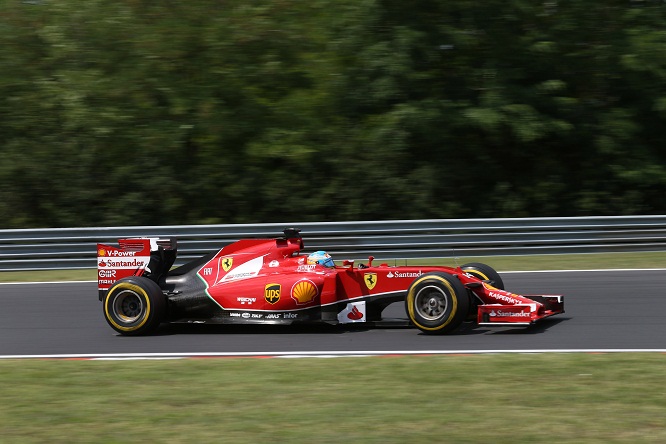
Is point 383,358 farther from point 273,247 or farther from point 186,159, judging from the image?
point 186,159

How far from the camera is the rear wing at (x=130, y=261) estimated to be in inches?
396

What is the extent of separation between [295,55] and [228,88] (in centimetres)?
155

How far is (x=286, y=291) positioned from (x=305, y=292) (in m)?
0.21

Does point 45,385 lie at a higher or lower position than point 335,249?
lower

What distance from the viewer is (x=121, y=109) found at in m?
19.2

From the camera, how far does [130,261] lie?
1008 cm

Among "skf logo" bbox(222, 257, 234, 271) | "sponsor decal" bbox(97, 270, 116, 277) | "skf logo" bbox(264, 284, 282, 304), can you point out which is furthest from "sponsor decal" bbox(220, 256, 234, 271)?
"sponsor decal" bbox(97, 270, 116, 277)

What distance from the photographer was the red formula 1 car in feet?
29.5

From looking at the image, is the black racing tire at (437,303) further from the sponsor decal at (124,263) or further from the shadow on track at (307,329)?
the sponsor decal at (124,263)

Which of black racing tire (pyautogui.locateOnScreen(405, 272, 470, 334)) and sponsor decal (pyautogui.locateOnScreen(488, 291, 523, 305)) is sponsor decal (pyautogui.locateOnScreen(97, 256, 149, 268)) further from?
sponsor decal (pyautogui.locateOnScreen(488, 291, 523, 305))

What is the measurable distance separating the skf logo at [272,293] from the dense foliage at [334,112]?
8822 mm

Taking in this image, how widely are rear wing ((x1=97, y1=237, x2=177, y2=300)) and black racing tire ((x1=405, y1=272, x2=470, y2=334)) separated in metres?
2.78

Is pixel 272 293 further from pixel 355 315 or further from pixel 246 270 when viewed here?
pixel 355 315

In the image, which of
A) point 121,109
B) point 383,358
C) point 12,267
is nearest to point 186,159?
point 121,109
